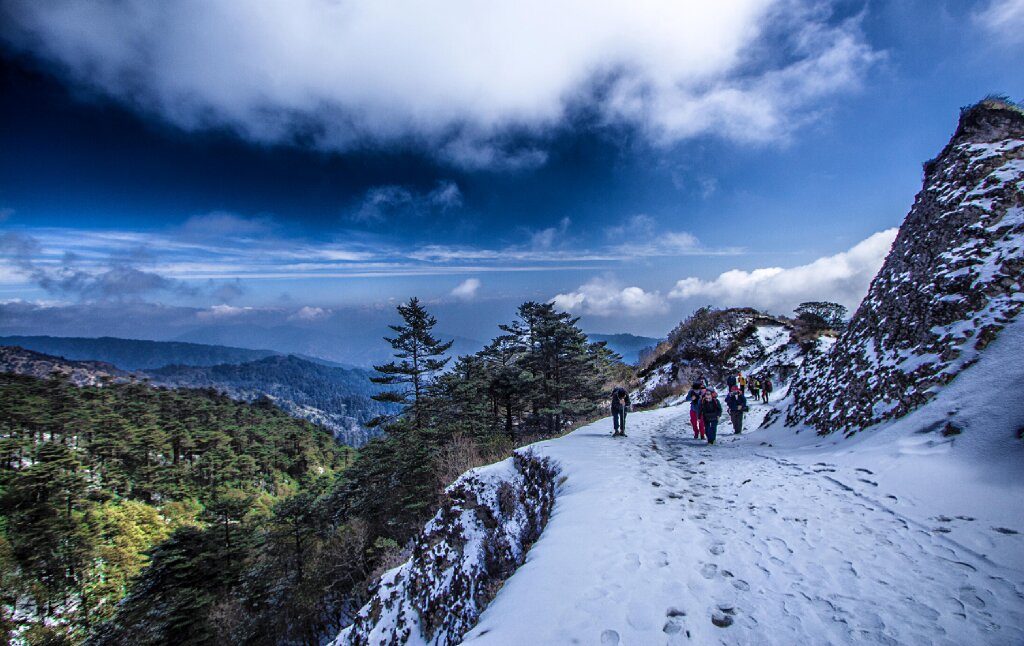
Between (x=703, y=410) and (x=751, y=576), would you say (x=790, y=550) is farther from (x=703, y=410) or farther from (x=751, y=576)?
(x=703, y=410)

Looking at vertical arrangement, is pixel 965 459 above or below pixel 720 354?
above

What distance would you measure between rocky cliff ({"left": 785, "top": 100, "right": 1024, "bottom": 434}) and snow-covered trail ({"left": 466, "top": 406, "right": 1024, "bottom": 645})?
12.3 ft

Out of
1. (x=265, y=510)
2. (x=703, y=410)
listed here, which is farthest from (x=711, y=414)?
(x=265, y=510)

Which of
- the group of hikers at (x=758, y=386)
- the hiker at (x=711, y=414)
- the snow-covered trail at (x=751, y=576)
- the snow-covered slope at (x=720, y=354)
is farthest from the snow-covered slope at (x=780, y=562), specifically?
the snow-covered slope at (x=720, y=354)

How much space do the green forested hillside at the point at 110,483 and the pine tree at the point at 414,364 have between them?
23.1 meters

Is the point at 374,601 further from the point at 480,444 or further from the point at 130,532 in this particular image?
the point at 130,532

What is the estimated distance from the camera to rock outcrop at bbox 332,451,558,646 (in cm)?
780

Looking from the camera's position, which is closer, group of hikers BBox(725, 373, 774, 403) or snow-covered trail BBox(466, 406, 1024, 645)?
snow-covered trail BBox(466, 406, 1024, 645)

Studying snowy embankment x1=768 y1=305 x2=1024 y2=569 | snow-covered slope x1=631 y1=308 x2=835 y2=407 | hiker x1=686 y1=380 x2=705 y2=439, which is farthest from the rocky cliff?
A: snow-covered slope x1=631 y1=308 x2=835 y2=407

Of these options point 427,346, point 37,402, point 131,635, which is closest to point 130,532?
point 131,635

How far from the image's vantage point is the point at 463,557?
8.58 metres

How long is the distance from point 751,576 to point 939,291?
1024 centimetres

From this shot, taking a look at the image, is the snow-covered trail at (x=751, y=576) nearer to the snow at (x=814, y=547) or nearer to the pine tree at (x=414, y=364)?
the snow at (x=814, y=547)

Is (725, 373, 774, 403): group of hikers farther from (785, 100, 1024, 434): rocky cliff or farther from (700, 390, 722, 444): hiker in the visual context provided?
(700, 390, 722, 444): hiker
